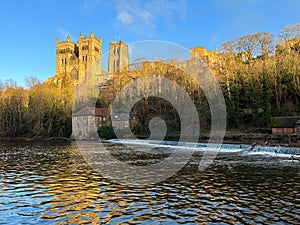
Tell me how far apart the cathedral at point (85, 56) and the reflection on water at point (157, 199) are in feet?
428

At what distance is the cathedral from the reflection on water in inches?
5142

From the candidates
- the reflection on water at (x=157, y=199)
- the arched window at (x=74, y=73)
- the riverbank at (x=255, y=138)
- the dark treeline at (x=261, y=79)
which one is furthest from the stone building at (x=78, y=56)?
the reflection on water at (x=157, y=199)

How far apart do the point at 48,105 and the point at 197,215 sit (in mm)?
67201

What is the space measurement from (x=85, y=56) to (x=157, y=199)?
15464cm

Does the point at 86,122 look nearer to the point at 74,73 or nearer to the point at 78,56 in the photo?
the point at 74,73

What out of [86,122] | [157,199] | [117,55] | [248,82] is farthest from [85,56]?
[157,199]

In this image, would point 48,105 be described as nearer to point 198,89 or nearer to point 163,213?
point 198,89

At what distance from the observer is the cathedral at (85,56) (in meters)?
152

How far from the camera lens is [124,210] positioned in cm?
1122

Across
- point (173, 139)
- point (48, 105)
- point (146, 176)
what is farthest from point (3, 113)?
point (146, 176)

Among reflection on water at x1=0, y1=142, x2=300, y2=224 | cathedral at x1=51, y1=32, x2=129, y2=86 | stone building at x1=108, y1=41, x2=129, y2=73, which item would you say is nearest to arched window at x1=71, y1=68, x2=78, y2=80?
cathedral at x1=51, y1=32, x2=129, y2=86

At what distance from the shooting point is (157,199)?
12930 millimetres

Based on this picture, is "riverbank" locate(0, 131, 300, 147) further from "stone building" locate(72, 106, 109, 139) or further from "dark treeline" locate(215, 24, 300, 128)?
"stone building" locate(72, 106, 109, 139)

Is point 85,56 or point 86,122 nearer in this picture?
point 86,122
